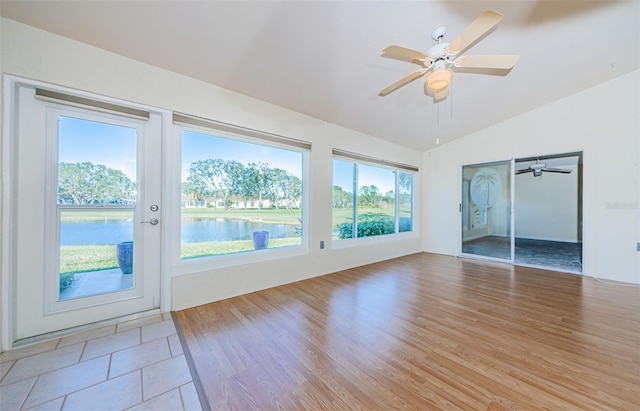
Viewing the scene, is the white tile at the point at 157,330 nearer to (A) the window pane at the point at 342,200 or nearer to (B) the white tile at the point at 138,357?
(B) the white tile at the point at 138,357

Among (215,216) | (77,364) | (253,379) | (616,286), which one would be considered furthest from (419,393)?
(616,286)

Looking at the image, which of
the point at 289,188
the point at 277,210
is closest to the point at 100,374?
the point at 277,210

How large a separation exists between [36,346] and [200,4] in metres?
2.93

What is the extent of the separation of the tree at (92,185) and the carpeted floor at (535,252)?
19.4 ft

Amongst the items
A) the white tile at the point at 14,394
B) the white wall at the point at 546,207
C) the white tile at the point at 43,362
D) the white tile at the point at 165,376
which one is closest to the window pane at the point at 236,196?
the white tile at the point at 43,362

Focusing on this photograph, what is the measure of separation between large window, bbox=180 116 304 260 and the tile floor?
909mm

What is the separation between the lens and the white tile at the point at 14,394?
4.12 feet

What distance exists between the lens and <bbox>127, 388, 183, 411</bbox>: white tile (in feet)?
4.13

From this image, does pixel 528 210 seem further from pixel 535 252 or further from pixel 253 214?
pixel 253 214

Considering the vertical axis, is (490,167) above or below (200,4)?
below

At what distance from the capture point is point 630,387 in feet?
4.57

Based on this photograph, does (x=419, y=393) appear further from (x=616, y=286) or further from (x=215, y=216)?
(x=616, y=286)

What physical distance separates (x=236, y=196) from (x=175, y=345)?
5.49 ft

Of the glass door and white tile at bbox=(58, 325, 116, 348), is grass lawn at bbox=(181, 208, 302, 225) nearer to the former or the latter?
white tile at bbox=(58, 325, 116, 348)
